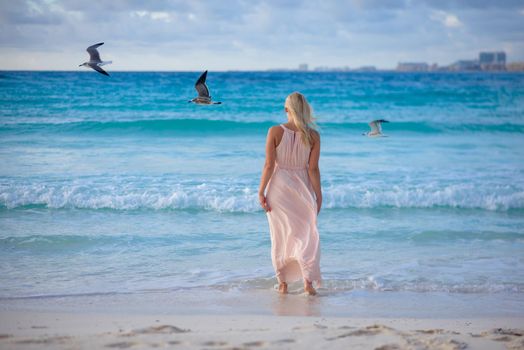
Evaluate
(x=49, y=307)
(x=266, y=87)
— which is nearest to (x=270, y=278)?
(x=49, y=307)

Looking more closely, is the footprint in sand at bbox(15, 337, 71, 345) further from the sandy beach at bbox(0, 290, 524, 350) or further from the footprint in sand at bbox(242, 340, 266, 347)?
the footprint in sand at bbox(242, 340, 266, 347)

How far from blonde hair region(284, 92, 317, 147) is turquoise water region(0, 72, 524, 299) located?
1404mm

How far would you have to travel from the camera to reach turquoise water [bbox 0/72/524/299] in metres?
5.38

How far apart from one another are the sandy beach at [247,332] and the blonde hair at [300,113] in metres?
1.40

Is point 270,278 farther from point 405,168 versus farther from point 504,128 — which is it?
point 504,128

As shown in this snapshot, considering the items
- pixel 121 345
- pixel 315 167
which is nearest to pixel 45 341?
pixel 121 345

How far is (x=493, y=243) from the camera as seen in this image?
6637 mm

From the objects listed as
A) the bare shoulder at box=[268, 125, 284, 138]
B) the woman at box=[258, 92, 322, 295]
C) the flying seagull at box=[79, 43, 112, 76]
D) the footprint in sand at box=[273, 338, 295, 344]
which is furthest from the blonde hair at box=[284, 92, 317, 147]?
the flying seagull at box=[79, 43, 112, 76]

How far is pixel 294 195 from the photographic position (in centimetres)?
473

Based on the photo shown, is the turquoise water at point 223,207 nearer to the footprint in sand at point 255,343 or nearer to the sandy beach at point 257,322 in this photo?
the sandy beach at point 257,322

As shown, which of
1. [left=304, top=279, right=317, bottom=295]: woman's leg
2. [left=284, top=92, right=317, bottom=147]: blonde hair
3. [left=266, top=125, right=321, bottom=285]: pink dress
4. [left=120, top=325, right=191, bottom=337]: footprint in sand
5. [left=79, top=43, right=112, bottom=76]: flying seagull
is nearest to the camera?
[left=120, top=325, right=191, bottom=337]: footprint in sand

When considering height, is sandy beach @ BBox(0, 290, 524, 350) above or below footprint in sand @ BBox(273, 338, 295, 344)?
below

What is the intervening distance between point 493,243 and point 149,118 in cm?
1324

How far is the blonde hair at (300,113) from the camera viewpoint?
14.9 ft
